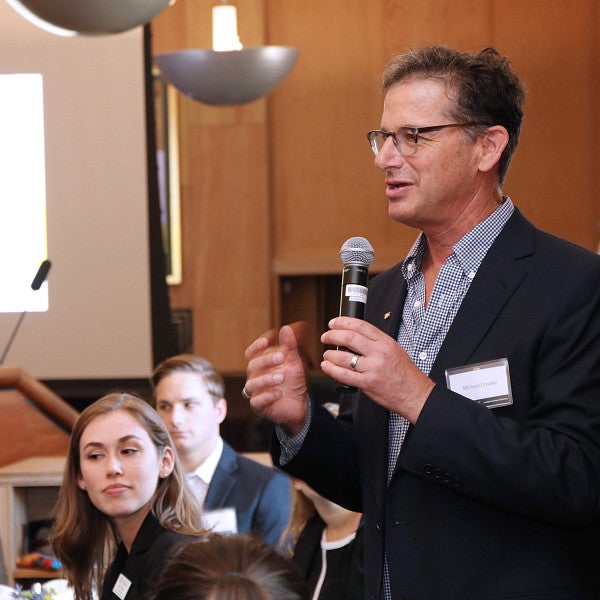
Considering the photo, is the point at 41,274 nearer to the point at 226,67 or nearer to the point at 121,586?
the point at 226,67

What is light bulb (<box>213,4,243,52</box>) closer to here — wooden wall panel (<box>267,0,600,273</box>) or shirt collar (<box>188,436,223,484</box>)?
shirt collar (<box>188,436,223,484</box>)

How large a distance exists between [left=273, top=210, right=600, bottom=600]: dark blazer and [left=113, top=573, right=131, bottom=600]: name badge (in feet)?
2.41

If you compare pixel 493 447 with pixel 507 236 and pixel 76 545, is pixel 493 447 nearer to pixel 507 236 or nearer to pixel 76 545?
pixel 507 236

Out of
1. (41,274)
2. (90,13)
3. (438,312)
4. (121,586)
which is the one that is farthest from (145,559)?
(41,274)

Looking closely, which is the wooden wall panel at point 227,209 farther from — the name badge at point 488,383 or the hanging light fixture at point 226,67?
the name badge at point 488,383

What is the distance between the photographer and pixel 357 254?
1688 mm

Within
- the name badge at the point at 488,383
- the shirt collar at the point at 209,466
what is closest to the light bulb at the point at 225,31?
the shirt collar at the point at 209,466

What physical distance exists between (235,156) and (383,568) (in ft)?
23.7

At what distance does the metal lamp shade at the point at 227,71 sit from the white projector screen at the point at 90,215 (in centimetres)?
271

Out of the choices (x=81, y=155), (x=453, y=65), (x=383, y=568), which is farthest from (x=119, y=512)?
(x=81, y=155)

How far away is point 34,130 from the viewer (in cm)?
807

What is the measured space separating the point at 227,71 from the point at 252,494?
253cm

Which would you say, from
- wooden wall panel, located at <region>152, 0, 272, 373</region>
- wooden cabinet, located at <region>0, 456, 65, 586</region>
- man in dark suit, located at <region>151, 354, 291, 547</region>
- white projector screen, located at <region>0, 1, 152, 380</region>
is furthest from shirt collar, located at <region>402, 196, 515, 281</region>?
wooden wall panel, located at <region>152, 0, 272, 373</region>

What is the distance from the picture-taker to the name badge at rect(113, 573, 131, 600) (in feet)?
7.48
